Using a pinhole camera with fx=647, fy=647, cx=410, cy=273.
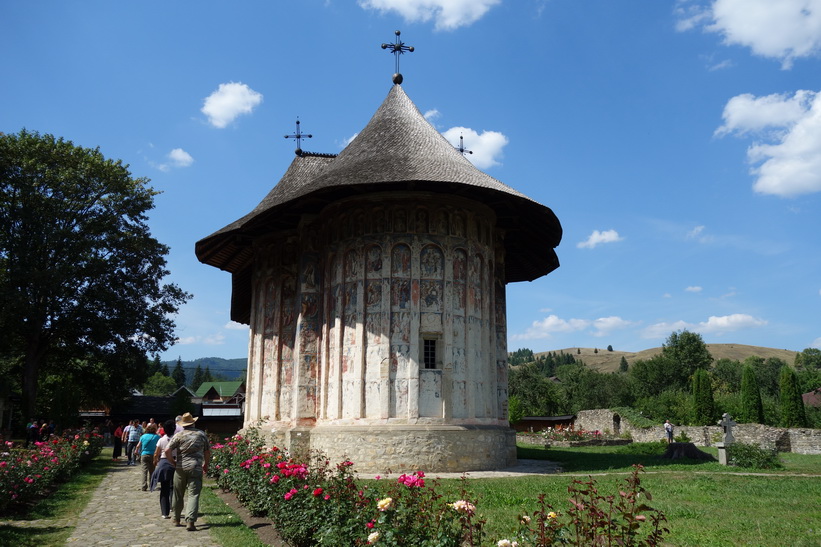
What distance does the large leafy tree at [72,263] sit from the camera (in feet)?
88.9

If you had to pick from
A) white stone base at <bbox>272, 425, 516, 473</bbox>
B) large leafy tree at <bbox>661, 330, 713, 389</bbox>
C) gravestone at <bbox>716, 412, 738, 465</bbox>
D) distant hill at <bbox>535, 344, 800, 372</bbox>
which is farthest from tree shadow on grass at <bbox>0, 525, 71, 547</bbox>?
distant hill at <bbox>535, 344, 800, 372</bbox>

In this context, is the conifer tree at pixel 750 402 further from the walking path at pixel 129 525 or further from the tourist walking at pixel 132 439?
the walking path at pixel 129 525

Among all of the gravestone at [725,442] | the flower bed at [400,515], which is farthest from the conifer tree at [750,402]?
the flower bed at [400,515]

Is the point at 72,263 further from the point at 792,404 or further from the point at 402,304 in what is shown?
the point at 792,404

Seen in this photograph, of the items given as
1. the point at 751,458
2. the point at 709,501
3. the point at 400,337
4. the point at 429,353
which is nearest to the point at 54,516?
the point at 400,337

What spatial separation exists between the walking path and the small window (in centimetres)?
635

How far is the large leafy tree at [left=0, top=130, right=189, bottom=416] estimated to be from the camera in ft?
88.9

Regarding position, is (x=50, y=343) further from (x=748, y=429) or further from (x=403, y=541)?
(x=748, y=429)

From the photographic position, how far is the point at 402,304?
15.3 meters

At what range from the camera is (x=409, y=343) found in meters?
15.0

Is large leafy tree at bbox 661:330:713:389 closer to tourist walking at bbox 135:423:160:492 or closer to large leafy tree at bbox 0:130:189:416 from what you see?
large leafy tree at bbox 0:130:189:416

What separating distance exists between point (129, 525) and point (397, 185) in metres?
9.35

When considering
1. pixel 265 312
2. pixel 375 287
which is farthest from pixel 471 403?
pixel 265 312

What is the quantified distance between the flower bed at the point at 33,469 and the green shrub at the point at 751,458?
48.3ft
